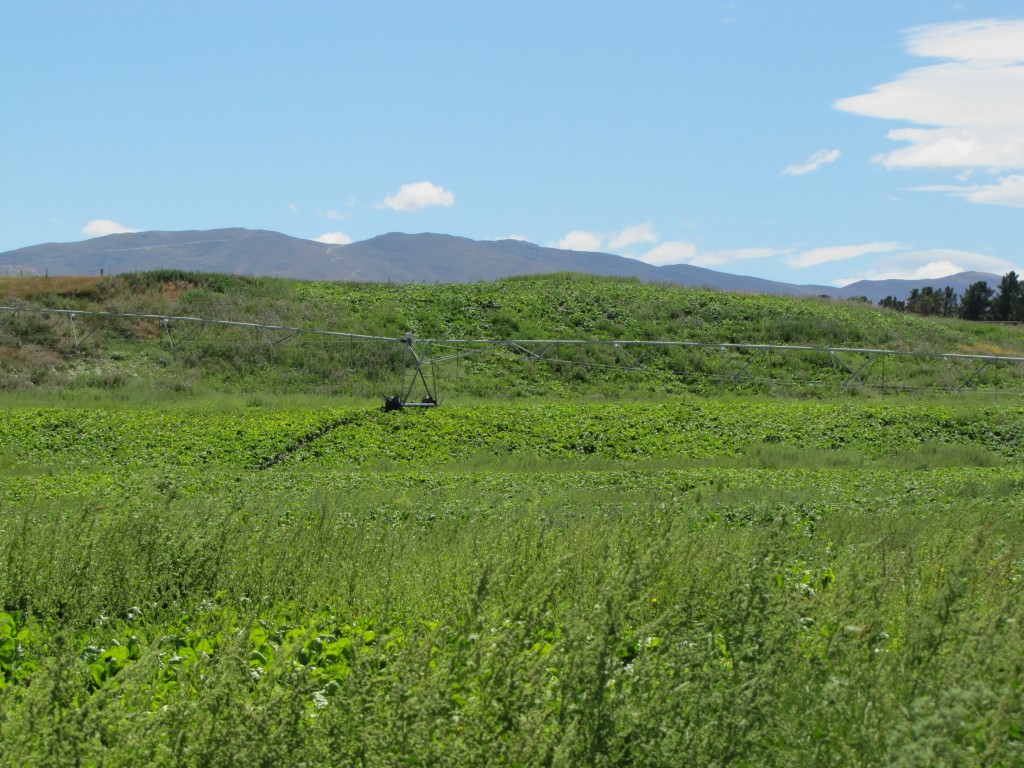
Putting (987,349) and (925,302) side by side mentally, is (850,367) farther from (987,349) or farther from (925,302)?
(925,302)

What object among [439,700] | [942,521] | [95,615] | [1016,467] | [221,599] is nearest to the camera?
[439,700]

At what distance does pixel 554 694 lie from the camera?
4645mm

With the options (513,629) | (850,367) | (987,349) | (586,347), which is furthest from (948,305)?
(513,629)

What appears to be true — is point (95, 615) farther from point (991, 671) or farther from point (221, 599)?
point (991, 671)

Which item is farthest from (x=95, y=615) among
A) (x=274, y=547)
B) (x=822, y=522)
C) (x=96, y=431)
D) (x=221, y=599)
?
(x=96, y=431)

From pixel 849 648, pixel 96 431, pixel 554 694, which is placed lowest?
pixel 96 431

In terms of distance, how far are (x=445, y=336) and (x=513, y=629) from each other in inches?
1386

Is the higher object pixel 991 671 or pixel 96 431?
pixel 991 671

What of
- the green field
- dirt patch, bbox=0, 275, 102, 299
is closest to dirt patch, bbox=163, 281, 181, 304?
dirt patch, bbox=0, 275, 102, 299

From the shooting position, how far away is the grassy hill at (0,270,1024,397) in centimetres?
3316

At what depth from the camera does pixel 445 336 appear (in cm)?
3931

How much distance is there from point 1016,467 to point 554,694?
1862cm

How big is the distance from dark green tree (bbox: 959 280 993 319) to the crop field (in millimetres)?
67532

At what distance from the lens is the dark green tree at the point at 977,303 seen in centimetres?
7676
